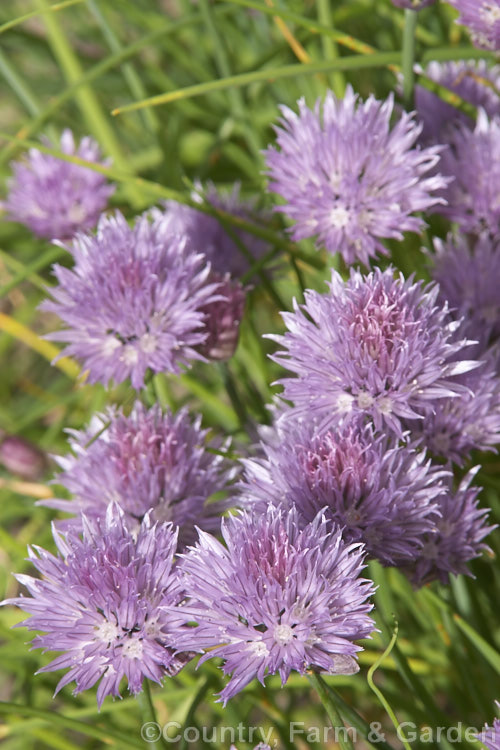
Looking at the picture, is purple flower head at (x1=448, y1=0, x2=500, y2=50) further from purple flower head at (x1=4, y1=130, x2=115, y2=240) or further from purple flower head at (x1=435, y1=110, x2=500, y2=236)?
purple flower head at (x1=4, y1=130, x2=115, y2=240)

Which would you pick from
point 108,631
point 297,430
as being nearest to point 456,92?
point 297,430

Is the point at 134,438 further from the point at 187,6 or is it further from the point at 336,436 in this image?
the point at 187,6

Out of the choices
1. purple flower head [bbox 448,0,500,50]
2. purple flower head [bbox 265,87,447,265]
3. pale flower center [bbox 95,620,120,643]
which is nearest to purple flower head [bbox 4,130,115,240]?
purple flower head [bbox 265,87,447,265]

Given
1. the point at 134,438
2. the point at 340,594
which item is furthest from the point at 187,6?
the point at 340,594

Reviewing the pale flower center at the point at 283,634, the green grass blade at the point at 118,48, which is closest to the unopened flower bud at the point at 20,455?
the green grass blade at the point at 118,48

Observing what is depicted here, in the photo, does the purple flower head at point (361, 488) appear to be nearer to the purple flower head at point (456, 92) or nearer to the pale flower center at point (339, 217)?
the pale flower center at point (339, 217)

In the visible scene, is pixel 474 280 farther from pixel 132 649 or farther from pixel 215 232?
pixel 132 649

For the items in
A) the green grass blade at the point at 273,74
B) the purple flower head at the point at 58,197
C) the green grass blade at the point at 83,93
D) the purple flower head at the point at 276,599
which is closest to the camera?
the purple flower head at the point at 276,599
